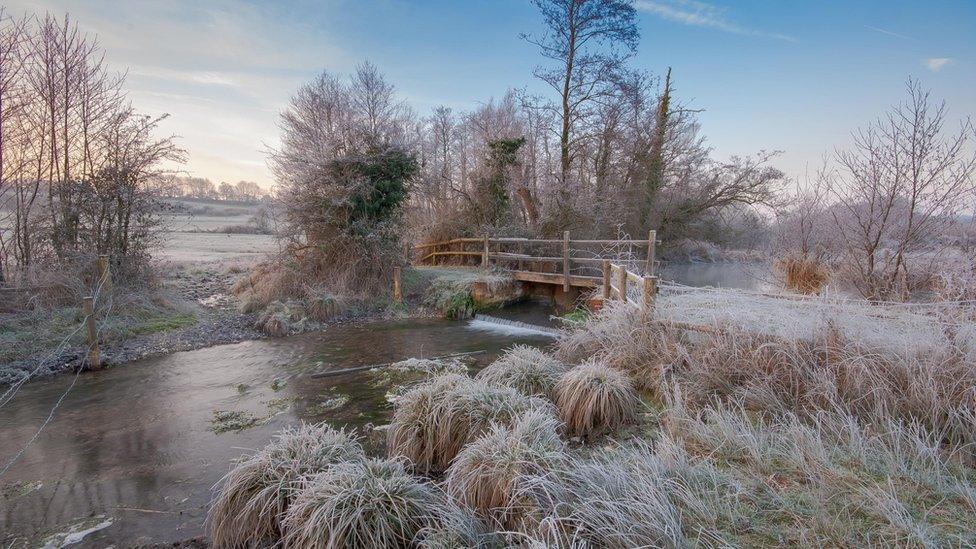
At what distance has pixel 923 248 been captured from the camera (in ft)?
24.2

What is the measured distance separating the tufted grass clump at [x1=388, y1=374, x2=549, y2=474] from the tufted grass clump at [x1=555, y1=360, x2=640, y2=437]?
42 cm

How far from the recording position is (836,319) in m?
4.48

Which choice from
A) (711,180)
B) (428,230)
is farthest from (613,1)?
(428,230)

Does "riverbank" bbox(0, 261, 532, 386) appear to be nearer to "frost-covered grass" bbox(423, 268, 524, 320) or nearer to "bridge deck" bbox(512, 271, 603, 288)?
"frost-covered grass" bbox(423, 268, 524, 320)

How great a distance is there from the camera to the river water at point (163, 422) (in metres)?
3.62

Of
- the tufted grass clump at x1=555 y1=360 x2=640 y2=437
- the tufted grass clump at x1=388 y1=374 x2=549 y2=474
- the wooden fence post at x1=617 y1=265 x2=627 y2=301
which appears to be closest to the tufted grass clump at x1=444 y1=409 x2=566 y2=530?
the tufted grass clump at x1=388 y1=374 x2=549 y2=474

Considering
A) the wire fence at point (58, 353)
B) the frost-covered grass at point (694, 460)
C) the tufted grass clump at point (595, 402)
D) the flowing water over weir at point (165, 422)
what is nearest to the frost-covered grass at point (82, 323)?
the wire fence at point (58, 353)

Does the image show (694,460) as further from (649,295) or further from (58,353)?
(58,353)

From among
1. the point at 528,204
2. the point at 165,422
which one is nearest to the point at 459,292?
the point at 528,204

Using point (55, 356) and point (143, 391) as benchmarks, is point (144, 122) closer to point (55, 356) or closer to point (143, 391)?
point (55, 356)

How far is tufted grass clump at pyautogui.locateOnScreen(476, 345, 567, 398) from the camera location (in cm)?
504

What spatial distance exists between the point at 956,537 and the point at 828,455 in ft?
3.03

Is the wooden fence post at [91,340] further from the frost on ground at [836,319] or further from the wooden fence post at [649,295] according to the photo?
the frost on ground at [836,319]

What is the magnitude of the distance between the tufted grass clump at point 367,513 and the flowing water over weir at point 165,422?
134 centimetres
